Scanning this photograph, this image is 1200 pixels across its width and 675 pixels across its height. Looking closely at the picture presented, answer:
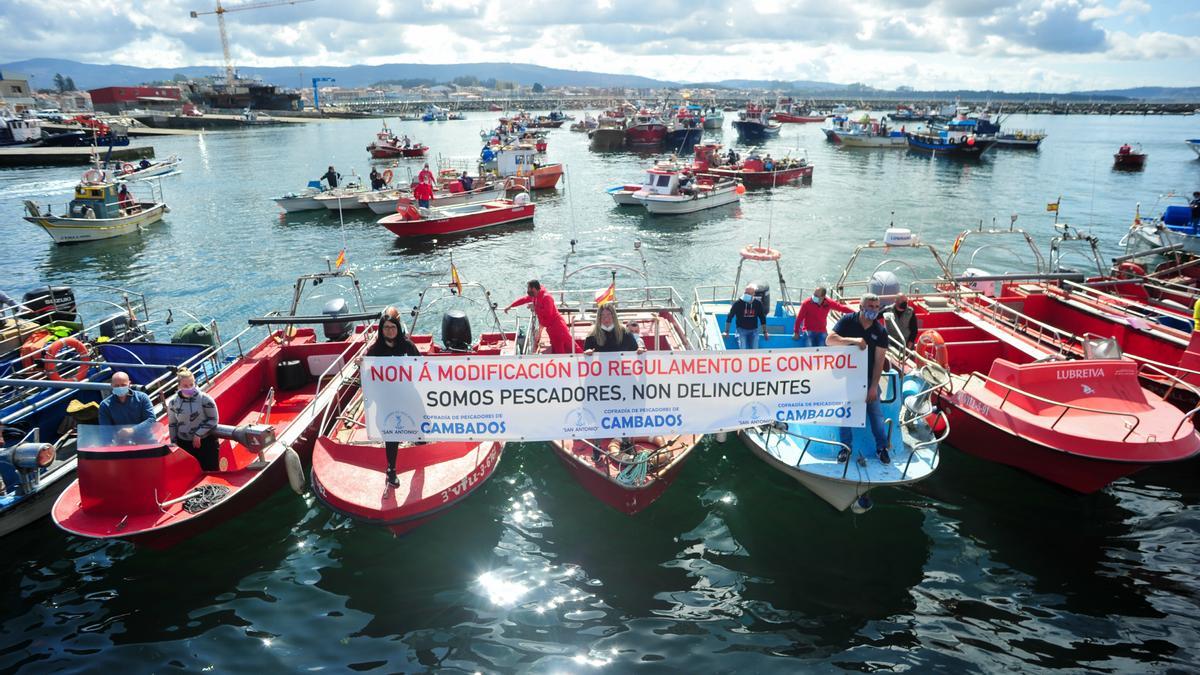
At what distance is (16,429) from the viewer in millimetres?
9883

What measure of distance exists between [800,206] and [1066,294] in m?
27.0

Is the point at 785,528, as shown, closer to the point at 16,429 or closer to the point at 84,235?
the point at 16,429

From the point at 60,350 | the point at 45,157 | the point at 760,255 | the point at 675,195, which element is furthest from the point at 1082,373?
the point at 45,157

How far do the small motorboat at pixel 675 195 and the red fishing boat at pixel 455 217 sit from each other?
22.8 feet

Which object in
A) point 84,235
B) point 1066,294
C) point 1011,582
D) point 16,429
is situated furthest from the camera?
point 84,235

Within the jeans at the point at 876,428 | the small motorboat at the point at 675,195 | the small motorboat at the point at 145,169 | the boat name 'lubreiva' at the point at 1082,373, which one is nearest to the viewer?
the jeans at the point at 876,428

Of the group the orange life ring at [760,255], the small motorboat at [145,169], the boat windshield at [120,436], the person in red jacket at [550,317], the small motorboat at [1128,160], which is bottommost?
the boat windshield at [120,436]

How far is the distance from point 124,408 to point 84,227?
28.1m

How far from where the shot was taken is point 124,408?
329 inches

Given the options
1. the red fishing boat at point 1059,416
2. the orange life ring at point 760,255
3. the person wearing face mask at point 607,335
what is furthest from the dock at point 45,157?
the red fishing boat at point 1059,416

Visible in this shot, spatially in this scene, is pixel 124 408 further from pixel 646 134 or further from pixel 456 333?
pixel 646 134

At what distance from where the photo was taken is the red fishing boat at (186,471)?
7879mm

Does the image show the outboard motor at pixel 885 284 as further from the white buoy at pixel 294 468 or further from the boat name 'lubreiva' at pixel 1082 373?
the white buoy at pixel 294 468

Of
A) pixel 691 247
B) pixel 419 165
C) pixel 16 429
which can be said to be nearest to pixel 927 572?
pixel 16 429
